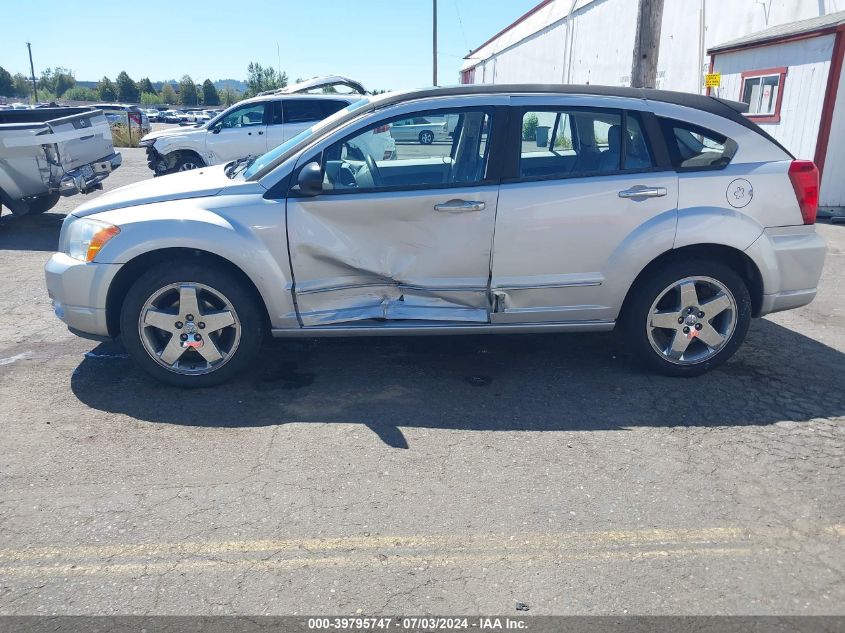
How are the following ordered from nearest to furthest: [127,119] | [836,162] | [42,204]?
1. [836,162]
2. [42,204]
3. [127,119]

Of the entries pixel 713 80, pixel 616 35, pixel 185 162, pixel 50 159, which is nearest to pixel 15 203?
pixel 50 159

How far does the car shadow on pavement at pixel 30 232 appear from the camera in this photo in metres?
9.16

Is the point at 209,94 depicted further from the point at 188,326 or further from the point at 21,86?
the point at 188,326

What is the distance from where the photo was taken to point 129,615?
2.57 meters

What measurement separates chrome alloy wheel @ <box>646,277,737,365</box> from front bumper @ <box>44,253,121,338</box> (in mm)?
3527

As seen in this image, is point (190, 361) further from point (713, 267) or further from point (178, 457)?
point (713, 267)

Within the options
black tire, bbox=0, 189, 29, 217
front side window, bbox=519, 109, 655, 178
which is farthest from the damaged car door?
black tire, bbox=0, 189, 29, 217

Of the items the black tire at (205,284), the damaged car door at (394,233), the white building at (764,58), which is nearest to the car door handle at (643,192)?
the damaged car door at (394,233)

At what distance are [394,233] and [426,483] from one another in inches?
66.3

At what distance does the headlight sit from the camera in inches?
171

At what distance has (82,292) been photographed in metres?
4.39

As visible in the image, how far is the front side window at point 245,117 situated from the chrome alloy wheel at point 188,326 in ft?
33.6

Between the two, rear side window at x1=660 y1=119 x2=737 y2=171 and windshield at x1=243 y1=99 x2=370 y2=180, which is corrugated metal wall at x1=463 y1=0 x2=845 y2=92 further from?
windshield at x1=243 y1=99 x2=370 y2=180

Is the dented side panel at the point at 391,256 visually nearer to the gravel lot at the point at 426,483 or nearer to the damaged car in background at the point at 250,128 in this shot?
the gravel lot at the point at 426,483
